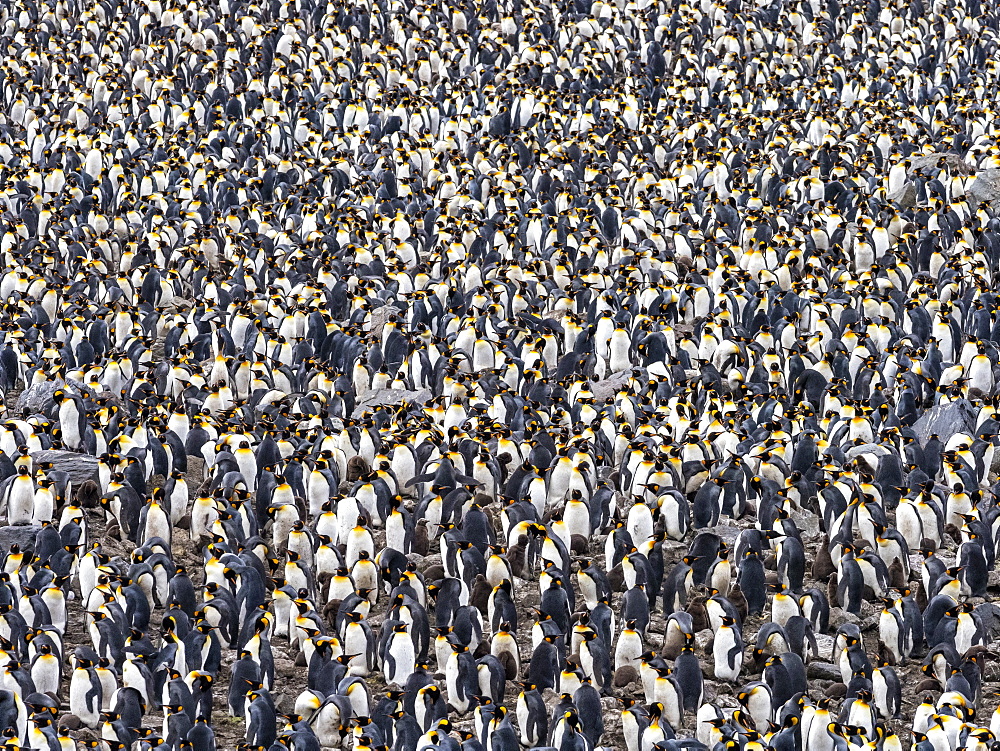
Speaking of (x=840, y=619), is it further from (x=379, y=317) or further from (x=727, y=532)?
(x=379, y=317)

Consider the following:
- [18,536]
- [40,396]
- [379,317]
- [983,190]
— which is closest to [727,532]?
[18,536]

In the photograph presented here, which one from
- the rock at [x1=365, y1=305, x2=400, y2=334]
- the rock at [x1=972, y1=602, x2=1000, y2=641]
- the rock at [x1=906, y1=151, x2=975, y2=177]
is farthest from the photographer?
the rock at [x1=906, y1=151, x2=975, y2=177]

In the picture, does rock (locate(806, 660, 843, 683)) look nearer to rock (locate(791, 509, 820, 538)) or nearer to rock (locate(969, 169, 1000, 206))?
rock (locate(791, 509, 820, 538))

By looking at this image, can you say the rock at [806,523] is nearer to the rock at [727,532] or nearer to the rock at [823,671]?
the rock at [727,532]

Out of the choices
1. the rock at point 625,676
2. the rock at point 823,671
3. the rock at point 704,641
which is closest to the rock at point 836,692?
the rock at point 823,671

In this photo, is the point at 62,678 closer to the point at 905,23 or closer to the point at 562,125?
the point at 562,125

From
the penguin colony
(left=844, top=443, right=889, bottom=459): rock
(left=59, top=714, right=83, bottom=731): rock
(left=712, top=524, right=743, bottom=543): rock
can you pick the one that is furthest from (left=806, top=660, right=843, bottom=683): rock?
(left=59, top=714, right=83, bottom=731): rock

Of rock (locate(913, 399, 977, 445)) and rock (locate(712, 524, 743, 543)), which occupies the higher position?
rock (locate(913, 399, 977, 445))
